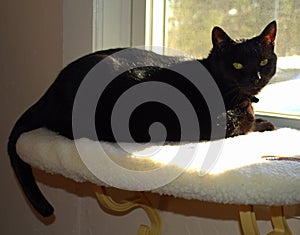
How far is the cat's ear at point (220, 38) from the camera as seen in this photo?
0.91 m

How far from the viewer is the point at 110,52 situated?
0.94m

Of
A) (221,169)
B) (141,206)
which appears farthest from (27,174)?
(221,169)

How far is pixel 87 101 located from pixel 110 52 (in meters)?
0.16

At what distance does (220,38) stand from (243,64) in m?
0.07

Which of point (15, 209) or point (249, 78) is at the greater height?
point (249, 78)

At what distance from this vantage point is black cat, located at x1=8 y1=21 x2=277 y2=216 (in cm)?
82

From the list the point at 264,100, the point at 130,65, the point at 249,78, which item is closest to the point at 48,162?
the point at 130,65

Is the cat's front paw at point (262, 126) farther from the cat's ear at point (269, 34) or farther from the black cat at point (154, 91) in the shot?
the cat's ear at point (269, 34)

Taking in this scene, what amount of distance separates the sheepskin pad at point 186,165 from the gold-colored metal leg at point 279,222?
0.31 feet

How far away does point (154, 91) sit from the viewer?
2.74 ft

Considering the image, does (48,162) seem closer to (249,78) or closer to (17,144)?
(17,144)

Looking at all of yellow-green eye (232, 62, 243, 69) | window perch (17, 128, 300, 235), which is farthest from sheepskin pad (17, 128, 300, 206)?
yellow-green eye (232, 62, 243, 69)

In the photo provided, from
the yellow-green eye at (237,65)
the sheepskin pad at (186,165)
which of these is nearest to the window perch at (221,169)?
the sheepskin pad at (186,165)

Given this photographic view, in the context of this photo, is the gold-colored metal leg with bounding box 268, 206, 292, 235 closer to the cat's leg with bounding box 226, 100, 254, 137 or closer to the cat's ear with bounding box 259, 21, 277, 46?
the cat's leg with bounding box 226, 100, 254, 137
